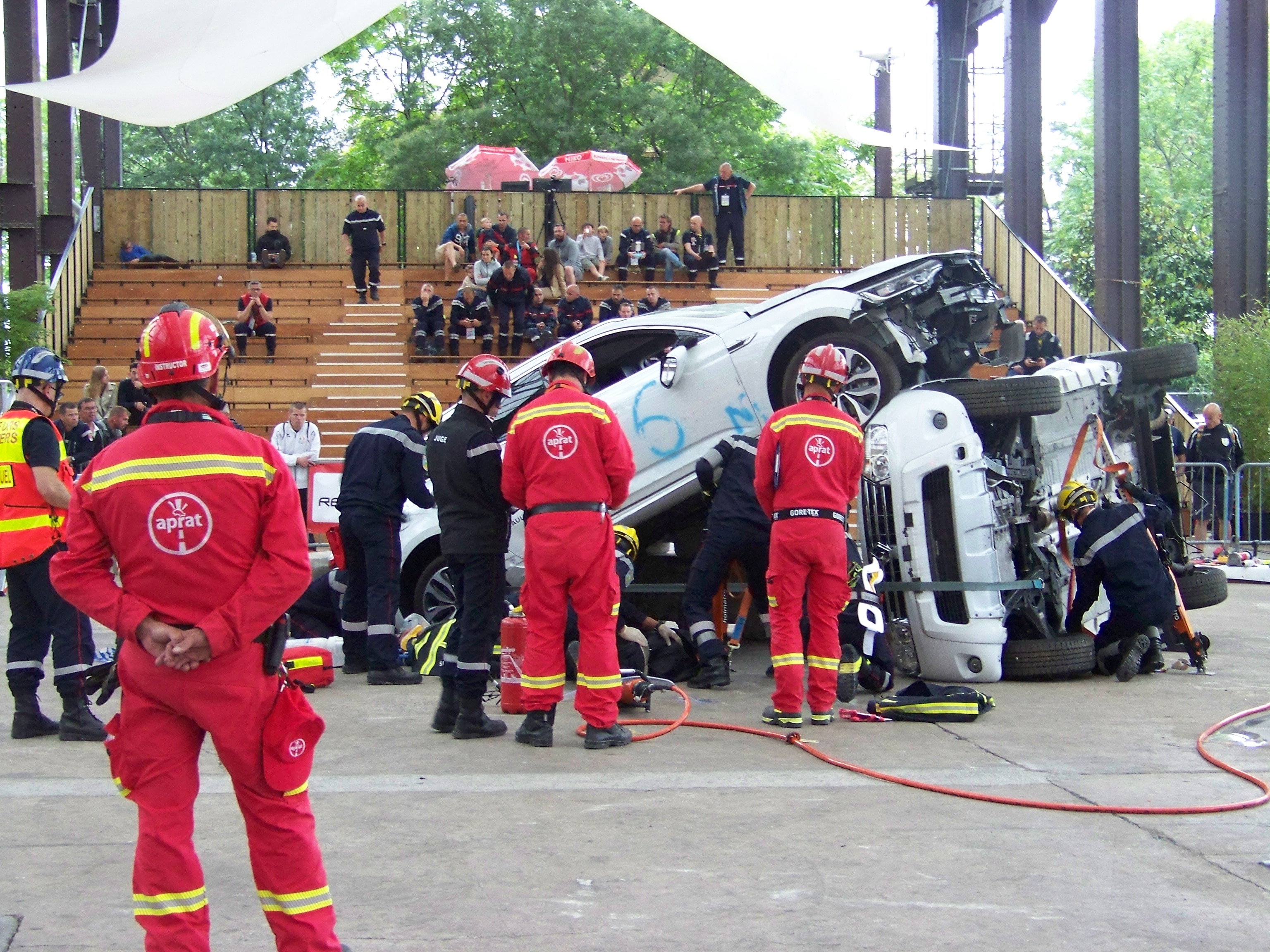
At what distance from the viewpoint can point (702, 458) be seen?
833 centimetres

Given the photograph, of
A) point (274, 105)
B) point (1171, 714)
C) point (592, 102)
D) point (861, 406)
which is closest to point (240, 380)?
point (861, 406)

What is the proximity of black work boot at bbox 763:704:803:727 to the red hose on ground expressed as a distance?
0.36 feet

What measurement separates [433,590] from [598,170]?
18581 millimetres

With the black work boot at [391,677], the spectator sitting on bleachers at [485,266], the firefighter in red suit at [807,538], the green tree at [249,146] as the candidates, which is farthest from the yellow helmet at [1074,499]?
the green tree at [249,146]

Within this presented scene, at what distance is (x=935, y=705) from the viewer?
7.22 m

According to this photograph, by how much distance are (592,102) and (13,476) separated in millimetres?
35772

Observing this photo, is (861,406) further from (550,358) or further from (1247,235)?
(1247,235)

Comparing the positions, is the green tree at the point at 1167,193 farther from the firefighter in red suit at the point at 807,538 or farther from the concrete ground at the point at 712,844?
the concrete ground at the point at 712,844

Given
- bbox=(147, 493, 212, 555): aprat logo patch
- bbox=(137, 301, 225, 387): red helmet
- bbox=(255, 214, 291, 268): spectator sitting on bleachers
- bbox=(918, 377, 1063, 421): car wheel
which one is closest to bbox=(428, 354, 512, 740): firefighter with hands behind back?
bbox=(918, 377, 1063, 421): car wheel

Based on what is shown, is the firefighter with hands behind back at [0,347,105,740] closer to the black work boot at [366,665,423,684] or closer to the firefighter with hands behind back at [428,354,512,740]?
the firefighter with hands behind back at [428,354,512,740]

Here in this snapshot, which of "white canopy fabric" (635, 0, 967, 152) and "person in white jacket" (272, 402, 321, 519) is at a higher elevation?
"white canopy fabric" (635, 0, 967, 152)

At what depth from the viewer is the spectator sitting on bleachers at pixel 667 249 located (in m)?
22.3

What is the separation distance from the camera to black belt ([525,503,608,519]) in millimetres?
6441

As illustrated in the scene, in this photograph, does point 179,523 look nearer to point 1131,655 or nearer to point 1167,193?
point 1131,655
